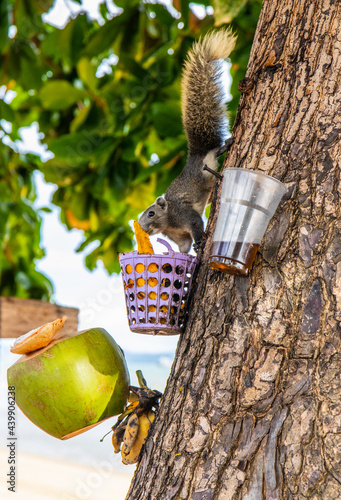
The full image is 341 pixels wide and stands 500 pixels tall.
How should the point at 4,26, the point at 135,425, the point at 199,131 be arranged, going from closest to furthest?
the point at 135,425 → the point at 199,131 → the point at 4,26

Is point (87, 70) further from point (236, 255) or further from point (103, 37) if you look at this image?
point (236, 255)

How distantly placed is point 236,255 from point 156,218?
17.2 inches

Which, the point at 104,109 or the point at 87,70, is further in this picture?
the point at 104,109

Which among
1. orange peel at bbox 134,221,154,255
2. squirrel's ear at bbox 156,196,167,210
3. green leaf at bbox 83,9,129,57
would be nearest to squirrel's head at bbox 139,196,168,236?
squirrel's ear at bbox 156,196,167,210

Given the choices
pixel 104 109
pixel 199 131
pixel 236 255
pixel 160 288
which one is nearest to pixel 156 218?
pixel 199 131

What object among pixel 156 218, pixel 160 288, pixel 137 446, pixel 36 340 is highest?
pixel 156 218

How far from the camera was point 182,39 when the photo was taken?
1.61 meters

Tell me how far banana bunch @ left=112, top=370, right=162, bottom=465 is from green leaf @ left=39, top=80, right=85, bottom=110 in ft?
3.99

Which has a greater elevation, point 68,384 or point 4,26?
point 4,26

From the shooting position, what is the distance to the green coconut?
72cm

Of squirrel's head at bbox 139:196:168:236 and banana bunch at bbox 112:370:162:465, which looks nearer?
banana bunch at bbox 112:370:162:465

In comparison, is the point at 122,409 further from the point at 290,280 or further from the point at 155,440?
the point at 290,280

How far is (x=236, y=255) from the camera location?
66cm

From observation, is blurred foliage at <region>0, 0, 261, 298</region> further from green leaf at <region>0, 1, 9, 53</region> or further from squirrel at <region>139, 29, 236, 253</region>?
squirrel at <region>139, 29, 236, 253</region>
